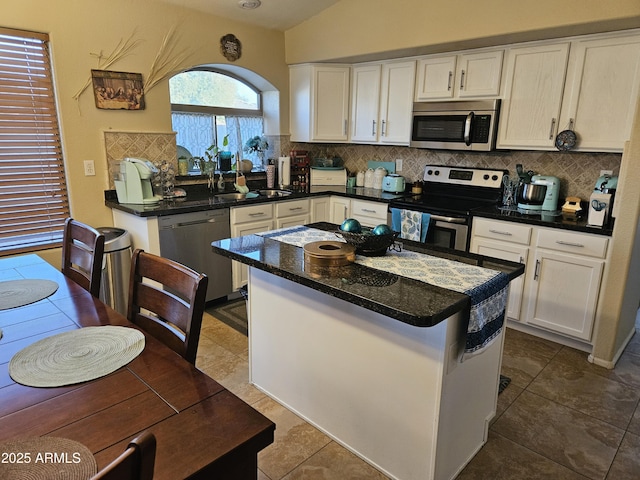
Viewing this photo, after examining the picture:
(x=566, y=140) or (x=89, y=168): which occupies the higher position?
(x=566, y=140)

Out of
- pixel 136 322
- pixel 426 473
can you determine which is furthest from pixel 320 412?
pixel 136 322

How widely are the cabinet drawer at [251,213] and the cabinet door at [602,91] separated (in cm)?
239

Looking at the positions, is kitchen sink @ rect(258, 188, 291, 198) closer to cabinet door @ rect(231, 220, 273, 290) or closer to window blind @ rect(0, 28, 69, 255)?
cabinet door @ rect(231, 220, 273, 290)

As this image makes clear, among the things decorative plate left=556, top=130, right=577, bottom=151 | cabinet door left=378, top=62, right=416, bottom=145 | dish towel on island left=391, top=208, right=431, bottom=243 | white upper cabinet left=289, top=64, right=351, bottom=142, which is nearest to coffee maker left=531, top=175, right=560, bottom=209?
decorative plate left=556, top=130, right=577, bottom=151

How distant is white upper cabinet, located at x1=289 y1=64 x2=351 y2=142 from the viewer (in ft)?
13.7

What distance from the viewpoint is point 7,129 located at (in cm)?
282

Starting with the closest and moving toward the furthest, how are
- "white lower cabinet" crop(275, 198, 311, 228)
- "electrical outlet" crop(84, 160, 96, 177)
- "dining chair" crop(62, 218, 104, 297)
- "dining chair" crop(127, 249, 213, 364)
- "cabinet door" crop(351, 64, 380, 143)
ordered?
"dining chair" crop(127, 249, 213, 364)
"dining chair" crop(62, 218, 104, 297)
"electrical outlet" crop(84, 160, 96, 177)
"white lower cabinet" crop(275, 198, 311, 228)
"cabinet door" crop(351, 64, 380, 143)

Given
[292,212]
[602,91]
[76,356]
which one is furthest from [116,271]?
[602,91]

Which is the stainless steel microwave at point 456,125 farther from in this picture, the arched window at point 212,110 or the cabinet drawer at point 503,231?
the arched window at point 212,110

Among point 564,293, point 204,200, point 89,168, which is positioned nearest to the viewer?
point 564,293

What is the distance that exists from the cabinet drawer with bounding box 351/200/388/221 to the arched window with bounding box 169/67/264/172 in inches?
47.9

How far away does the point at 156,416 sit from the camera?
0.98 meters

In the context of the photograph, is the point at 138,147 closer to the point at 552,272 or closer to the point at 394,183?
the point at 394,183

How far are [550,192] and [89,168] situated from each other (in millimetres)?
3508
